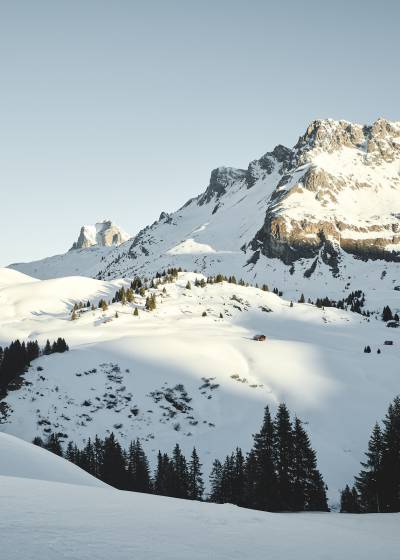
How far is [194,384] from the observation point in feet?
247

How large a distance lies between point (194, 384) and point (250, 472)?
110 ft

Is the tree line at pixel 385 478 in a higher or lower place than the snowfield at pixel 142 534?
lower

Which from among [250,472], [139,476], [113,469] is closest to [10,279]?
[113,469]

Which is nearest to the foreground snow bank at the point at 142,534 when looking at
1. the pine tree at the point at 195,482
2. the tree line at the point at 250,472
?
the tree line at the point at 250,472

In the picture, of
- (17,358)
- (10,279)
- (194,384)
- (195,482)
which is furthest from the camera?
(10,279)

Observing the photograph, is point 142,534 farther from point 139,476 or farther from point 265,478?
point 139,476

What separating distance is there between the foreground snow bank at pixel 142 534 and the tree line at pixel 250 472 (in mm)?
27947

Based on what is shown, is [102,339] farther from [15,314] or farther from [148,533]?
[148,533]

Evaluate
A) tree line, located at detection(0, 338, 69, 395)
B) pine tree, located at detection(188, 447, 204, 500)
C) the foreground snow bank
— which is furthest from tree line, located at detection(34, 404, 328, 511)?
the foreground snow bank

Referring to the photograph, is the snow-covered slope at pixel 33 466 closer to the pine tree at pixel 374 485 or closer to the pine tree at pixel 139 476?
the pine tree at pixel 374 485

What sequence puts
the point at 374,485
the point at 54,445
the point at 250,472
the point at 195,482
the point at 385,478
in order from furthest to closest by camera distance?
the point at 54,445
the point at 195,482
the point at 250,472
the point at 374,485
the point at 385,478

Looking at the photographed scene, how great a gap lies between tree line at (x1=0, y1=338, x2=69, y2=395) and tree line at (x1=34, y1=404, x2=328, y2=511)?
15505mm

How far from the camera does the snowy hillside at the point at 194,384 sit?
62.9 metres

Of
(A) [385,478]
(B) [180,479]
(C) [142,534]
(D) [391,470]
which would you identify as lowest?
(B) [180,479]
